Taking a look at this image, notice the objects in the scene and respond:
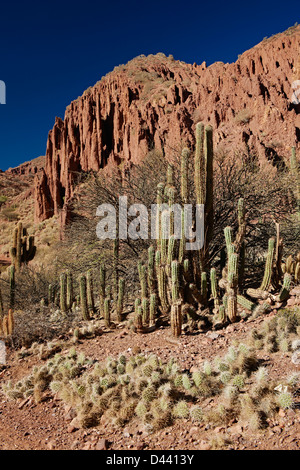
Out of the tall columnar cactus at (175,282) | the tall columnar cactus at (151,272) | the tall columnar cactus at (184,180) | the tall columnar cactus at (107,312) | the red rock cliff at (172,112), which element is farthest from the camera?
the red rock cliff at (172,112)

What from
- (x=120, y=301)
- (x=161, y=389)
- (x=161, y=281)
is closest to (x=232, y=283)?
(x=161, y=281)

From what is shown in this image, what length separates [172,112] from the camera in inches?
1270

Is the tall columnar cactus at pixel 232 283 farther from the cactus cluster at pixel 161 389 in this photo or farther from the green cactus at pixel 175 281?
the green cactus at pixel 175 281

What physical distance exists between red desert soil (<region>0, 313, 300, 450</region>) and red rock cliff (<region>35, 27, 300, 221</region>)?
31.5 feet

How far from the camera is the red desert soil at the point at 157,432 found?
316 cm

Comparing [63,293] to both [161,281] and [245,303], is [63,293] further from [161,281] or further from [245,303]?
[245,303]

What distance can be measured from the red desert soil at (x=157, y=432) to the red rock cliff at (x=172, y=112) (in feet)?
31.5

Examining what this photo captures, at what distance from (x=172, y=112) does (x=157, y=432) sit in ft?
107

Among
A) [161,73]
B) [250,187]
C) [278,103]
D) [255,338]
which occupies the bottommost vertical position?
[255,338]

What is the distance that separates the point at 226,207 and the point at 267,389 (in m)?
5.00

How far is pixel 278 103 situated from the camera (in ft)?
83.1

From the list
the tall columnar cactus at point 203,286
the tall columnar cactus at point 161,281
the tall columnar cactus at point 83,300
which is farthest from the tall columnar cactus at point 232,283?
the tall columnar cactus at point 83,300

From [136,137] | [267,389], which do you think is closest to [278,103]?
[136,137]
